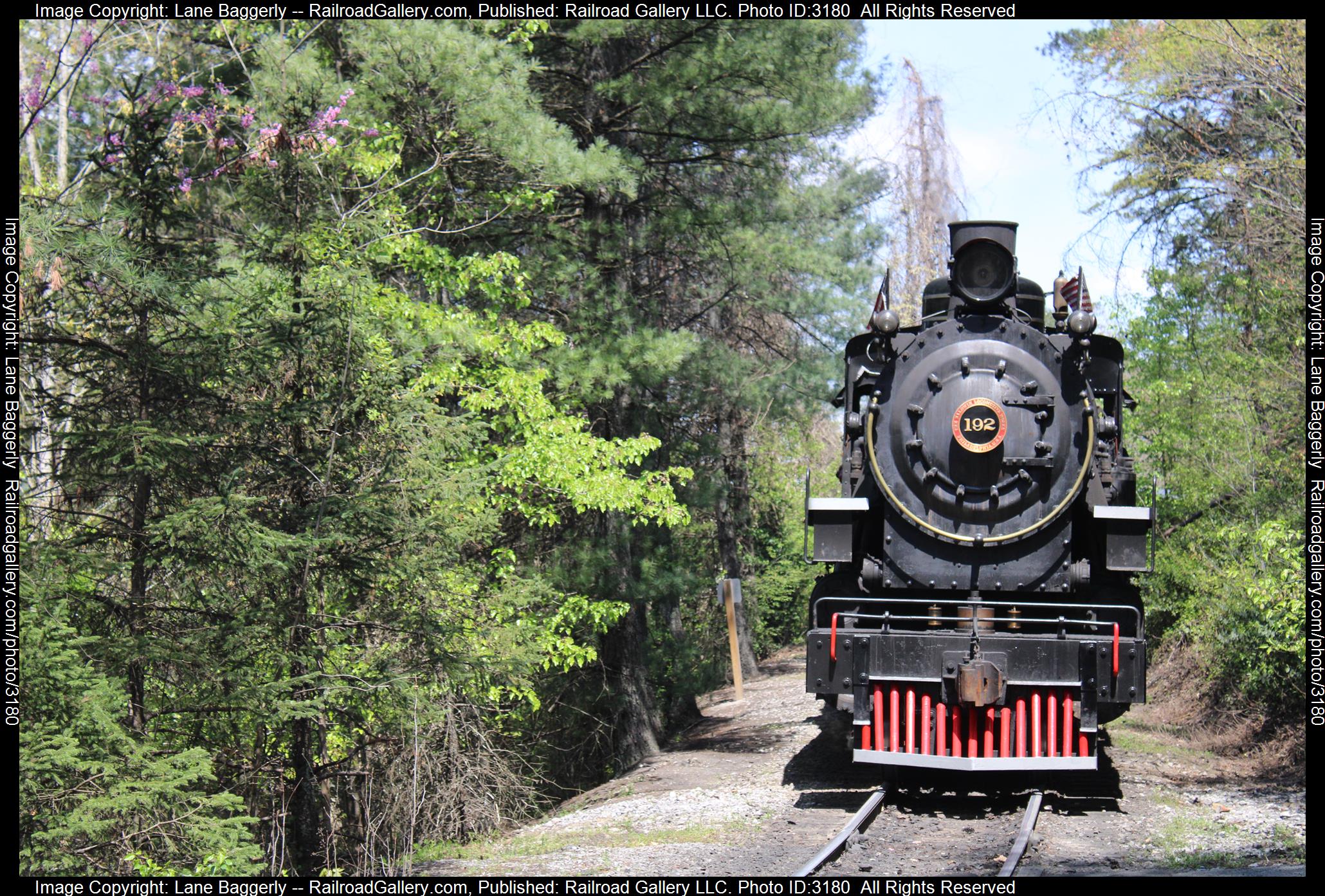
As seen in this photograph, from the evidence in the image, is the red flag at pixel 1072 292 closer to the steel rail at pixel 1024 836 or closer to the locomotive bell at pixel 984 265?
the locomotive bell at pixel 984 265

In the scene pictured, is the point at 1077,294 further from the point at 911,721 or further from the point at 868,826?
the point at 868,826

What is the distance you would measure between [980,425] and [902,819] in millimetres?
2767

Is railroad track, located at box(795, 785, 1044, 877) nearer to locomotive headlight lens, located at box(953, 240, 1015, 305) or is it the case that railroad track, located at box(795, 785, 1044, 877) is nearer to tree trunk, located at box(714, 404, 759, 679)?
locomotive headlight lens, located at box(953, 240, 1015, 305)

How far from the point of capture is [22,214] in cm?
614

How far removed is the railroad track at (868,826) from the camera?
20.9 ft

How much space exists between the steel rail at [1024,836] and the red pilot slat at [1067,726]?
0.37 meters

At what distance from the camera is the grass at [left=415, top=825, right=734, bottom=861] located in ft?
24.2

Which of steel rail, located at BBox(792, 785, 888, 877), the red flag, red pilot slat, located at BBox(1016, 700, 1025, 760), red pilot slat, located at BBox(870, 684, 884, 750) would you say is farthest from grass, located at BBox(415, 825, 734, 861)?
the red flag

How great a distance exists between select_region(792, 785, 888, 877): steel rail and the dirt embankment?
0.08 meters

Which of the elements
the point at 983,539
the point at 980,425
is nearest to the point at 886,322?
the point at 980,425

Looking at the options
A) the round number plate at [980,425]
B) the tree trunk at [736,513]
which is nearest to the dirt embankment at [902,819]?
A: the round number plate at [980,425]

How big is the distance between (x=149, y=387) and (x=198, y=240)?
1258 mm
